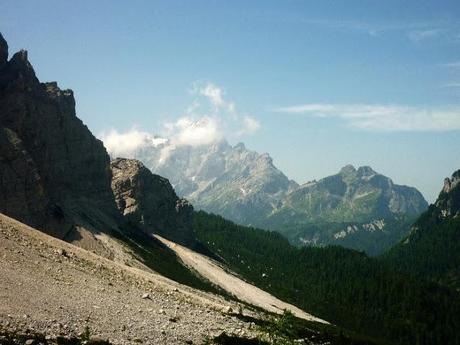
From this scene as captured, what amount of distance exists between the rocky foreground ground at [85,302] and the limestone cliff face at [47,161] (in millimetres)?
31829

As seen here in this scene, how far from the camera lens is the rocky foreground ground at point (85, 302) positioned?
139 ft

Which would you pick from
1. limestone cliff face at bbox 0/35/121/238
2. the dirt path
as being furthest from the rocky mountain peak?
the dirt path

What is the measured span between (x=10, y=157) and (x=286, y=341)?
230 ft

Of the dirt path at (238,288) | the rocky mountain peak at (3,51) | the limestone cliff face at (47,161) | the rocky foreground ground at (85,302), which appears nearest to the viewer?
the rocky foreground ground at (85,302)

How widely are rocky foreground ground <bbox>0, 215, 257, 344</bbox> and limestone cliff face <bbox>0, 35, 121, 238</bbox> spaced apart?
31829 millimetres

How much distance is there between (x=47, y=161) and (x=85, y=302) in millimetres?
85291

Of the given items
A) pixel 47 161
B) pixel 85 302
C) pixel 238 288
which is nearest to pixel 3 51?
pixel 47 161

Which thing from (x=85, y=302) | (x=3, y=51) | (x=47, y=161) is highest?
(x=3, y=51)

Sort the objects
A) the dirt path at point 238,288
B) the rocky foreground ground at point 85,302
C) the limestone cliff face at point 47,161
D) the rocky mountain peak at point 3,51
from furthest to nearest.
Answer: the dirt path at point 238,288 → the rocky mountain peak at point 3,51 → the limestone cliff face at point 47,161 → the rocky foreground ground at point 85,302

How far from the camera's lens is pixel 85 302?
50.2 m

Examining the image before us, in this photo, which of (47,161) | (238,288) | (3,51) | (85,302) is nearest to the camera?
(85,302)

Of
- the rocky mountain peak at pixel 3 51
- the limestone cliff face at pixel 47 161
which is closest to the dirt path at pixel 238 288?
the limestone cliff face at pixel 47 161

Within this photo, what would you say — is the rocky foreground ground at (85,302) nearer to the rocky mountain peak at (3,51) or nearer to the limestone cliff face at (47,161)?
the limestone cliff face at (47,161)

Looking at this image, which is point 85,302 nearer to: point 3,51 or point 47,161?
point 47,161
